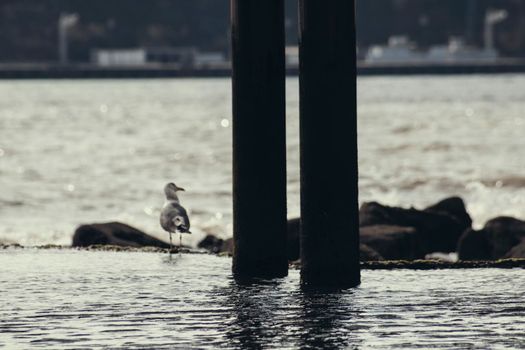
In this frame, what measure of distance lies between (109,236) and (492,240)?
17.8 feet

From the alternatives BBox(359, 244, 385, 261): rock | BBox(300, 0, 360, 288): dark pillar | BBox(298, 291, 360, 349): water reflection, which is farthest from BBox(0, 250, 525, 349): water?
BBox(359, 244, 385, 261): rock

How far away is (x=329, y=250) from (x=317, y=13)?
2270mm

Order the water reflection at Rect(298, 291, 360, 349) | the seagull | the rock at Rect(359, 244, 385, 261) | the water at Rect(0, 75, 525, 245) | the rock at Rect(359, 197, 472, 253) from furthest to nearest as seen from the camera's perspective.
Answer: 1. the water at Rect(0, 75, 525, 245)
2. the rock at Rect(359, 197, 472, 253)
3. the seagull
4. the rock at Rect(359, 244, 385, 261)
5. the water reflection at Rect(298, 291, 360, 349)

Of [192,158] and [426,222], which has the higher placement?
[426,222]

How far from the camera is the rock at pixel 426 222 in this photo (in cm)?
2361

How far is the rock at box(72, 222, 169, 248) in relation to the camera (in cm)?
2039

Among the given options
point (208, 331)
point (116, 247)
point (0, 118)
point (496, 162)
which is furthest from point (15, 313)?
point (0, 118)

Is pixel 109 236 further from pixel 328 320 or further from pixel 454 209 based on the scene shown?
pixel 454 209

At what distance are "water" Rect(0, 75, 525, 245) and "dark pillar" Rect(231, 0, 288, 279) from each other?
33.4 feet

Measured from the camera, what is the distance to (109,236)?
20516mm

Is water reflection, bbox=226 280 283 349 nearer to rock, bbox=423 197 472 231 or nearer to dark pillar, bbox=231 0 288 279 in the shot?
dark pillar, bbox=231 0 288 279

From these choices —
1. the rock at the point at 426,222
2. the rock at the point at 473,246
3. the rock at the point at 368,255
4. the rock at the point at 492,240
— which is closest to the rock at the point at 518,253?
the rock at the point at 368,255

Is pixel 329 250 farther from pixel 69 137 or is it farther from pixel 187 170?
pixel 69 137

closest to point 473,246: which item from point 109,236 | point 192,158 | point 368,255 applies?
point 368,255
